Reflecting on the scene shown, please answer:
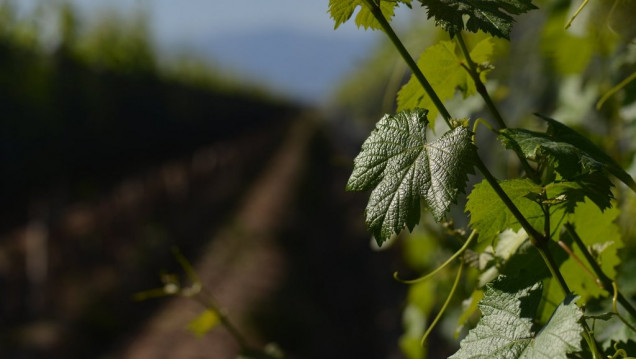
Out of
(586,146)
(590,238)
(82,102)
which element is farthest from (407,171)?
(82,102)

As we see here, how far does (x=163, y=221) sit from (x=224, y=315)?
12.7 m

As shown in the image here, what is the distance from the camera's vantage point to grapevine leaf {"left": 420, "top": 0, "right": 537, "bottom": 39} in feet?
2.23

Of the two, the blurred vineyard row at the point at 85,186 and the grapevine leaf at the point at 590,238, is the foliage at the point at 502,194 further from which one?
the blurred vineyard row at the point at 85,186

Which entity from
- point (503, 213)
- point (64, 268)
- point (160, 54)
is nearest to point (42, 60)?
point (64, 268)

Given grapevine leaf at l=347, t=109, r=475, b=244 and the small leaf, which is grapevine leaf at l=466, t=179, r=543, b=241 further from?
the small leaf

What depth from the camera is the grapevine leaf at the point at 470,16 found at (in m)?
0.68

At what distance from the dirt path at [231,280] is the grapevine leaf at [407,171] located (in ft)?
20.2

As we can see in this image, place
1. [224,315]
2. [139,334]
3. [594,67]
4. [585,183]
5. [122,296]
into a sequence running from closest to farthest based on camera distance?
[585,183]
[224,315]
[594,67]
[139,334]
[122,296]

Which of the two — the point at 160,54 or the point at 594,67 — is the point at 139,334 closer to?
the point at 594,67

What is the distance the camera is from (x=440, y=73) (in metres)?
0.88

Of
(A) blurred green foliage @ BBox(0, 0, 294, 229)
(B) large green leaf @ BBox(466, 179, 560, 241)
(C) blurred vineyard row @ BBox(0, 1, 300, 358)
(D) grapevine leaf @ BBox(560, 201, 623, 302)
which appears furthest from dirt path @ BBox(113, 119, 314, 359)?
(B) large green leaf @ BBox(466, 179, 560, 241)

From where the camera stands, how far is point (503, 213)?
0.73 metres

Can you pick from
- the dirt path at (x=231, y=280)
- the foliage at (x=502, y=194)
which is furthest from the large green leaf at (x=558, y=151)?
the dirt path at (x=231, y=280)

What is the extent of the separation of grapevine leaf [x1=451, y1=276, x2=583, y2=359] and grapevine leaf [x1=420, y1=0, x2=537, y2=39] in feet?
0.76
